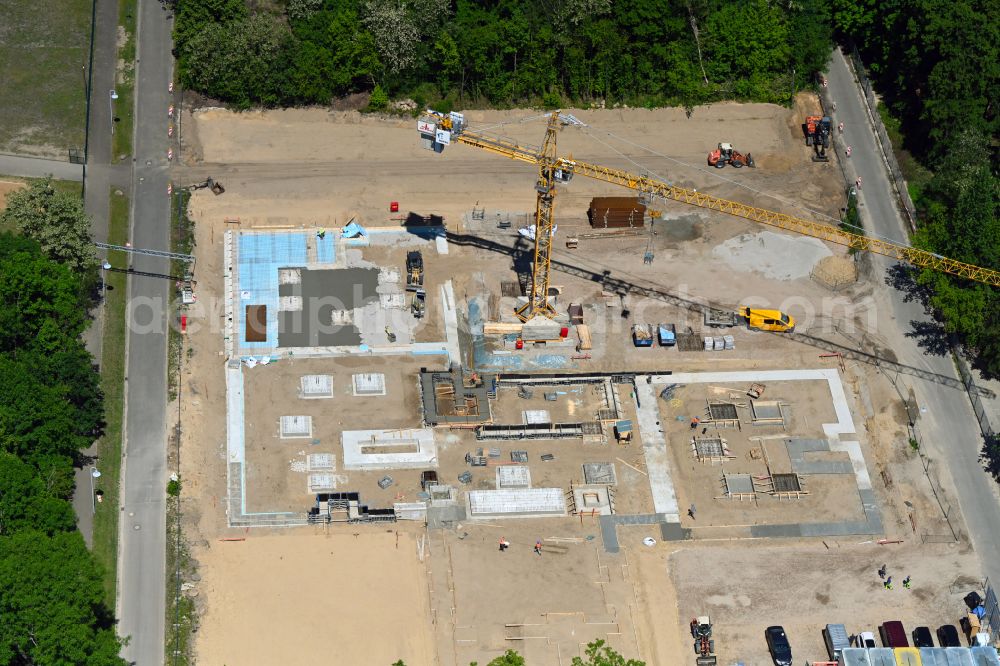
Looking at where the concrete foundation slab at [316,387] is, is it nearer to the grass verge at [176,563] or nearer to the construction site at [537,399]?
the construction site at [537,399]

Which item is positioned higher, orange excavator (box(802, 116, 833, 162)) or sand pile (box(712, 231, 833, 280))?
orange excavator (box(802, 116, 833, 162))

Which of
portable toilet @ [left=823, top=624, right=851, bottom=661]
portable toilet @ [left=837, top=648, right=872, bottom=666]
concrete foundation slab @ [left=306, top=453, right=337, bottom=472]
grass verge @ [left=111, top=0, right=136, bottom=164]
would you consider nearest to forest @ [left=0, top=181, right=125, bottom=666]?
grass verge @ [left=111, top=0, right=136, bottom=164]

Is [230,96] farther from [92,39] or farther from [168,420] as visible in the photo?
[168,420]

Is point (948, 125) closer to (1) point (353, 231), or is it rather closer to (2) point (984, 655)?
(2) point (984, 655)

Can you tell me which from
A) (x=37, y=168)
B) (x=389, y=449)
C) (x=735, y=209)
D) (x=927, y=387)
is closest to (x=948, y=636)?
(x=927, y=387)

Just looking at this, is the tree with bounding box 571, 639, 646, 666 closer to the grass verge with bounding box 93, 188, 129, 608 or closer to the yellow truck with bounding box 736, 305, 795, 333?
the grass verge with bounding box 93, 188, 129, 608
